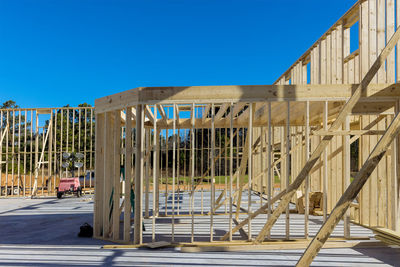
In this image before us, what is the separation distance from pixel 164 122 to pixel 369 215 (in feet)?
18.1

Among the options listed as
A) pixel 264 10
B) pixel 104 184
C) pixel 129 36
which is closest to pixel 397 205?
pixel 104 184

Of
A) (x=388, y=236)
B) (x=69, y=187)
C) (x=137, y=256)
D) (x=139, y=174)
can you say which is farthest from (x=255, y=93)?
(x=69, y=187)

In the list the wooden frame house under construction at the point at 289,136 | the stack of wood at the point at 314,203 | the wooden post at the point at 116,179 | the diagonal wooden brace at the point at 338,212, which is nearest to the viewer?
the diagonal wooden brace at the point at 338,212

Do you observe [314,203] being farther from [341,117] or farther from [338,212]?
[338,212]

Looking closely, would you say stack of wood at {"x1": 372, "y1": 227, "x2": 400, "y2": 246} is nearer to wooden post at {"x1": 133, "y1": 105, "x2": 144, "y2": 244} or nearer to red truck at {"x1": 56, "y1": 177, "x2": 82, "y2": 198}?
wooden post at {"x1": 133, "y1": 105, "x2": 144, "y2": 244}

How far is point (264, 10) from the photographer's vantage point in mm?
44000

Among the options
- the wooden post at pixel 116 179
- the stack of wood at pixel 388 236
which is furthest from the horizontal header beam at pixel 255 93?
the stack of wood at pixel 388 236

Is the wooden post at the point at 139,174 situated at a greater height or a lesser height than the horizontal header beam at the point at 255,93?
lesser

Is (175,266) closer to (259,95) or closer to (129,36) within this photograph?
(259,95)

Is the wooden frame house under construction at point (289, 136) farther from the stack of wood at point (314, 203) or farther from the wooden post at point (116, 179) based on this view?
the stack of wood at point (314, 203)

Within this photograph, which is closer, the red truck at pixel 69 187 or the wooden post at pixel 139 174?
the wooden post at pixel 139 174

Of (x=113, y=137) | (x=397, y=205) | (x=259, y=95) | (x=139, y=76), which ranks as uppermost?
(x=139, y=76)

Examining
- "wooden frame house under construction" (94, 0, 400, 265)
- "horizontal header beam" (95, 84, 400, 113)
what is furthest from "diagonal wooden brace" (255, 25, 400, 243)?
"horizontal header beam" (95, 84, 400, 113)

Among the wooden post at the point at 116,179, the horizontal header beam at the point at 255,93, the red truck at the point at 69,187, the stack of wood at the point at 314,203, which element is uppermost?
the horizontal header beam at the point at 255,93
